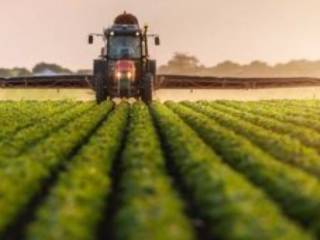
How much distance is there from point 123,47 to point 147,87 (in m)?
1.79

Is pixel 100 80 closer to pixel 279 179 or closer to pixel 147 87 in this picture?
pixel 147 87

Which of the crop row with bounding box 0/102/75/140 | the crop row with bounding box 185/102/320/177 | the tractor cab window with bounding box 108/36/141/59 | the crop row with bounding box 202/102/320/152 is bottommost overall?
the crop row with bounding box 0/102/75/140

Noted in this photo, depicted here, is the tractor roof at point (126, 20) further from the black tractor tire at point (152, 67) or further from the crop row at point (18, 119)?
the crop row at point (18, 119)

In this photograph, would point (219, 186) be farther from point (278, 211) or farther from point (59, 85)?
point (59, 85)

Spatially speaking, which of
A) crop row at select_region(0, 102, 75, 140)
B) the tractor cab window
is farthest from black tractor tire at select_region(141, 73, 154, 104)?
crop row at select_region(0, 102, 75, 140)

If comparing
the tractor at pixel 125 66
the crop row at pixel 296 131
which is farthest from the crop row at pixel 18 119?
the crop row at pixel 296 131

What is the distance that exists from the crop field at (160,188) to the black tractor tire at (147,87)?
15620 mm

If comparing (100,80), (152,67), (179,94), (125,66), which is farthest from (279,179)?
(179,94)

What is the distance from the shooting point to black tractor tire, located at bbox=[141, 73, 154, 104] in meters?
31.4

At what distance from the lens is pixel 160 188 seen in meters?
8.71

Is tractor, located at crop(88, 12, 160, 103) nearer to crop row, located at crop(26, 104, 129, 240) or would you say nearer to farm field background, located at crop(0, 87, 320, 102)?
farm field background, located at crop(0, 87, 320, 102)

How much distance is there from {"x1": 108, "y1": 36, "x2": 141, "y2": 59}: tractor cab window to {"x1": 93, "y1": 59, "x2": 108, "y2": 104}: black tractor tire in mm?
836

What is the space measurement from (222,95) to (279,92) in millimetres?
3274

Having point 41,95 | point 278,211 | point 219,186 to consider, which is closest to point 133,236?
point 278,211
